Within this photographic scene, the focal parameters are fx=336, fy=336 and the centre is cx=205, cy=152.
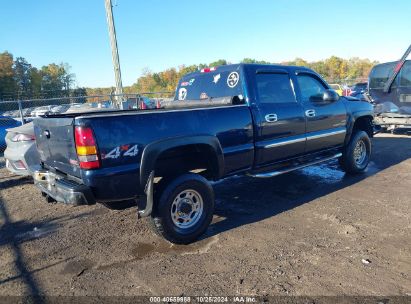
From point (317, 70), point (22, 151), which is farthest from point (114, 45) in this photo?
point (317, 70)

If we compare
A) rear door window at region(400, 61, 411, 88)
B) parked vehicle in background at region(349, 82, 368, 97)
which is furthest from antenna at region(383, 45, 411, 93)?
parked vehicle in background at region(349, 82, 368, 97)

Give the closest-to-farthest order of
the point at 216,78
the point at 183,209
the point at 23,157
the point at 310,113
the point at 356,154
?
1. the point at 183,209
2. the point at 216,78
3. the point at 310,113
4. the point at 23,157
5. the point at 356,154

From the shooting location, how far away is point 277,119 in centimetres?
473

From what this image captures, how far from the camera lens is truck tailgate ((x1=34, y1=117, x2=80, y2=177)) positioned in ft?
11.1

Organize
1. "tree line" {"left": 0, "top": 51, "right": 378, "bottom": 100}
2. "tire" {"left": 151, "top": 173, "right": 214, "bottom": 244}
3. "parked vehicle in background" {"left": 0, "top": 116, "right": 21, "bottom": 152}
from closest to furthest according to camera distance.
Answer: "tire" {"left": 151, "top": 173, "right": 214, "bottom": 244}, "parked vehicle in background" {"left": 0, "top": 116, "right": 21, "bottom": 152}, "tree line" {"left": 0, "top": 51, "right": 378, "bottom": 100}

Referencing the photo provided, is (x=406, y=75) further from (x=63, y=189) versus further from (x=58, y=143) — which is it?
(x=63, y=189)

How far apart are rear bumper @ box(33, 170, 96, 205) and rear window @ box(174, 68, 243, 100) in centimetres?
244

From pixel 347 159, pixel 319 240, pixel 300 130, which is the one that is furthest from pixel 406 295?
pixel 347 159

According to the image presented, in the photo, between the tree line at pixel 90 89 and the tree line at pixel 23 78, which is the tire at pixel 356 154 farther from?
the tree line at pixel 23 78

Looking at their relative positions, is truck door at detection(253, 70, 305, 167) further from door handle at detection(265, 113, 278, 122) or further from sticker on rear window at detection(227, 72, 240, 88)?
sticker on rear window at detection(227, 72, 240, 88)

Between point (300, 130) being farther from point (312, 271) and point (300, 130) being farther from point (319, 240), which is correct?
point (312, 271)

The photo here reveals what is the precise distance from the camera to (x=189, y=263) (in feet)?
11.2

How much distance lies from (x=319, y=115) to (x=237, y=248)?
2.87 metres

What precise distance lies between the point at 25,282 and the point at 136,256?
1.06 metres
